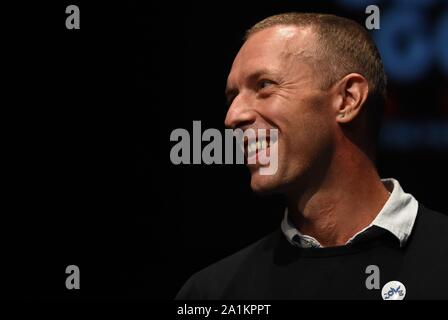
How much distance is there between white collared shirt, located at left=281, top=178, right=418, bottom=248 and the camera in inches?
66.6

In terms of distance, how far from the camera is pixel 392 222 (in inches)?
67.1

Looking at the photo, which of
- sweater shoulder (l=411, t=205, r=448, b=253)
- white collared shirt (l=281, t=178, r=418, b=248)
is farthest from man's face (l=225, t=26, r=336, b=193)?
sweater shoulder (l=411, t=205, r=448, b=253)

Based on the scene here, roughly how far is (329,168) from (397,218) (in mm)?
199

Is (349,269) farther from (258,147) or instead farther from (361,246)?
(258,147)

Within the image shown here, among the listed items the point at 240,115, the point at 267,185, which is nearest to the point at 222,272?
the point at 267,185

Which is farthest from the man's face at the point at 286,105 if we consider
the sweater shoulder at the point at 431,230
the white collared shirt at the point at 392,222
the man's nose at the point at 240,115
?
the sweater shoulder at the point at 431,230

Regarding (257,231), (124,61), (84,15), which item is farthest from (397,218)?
(84,15)

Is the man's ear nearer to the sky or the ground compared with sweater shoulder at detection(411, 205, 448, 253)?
nearer to the sky

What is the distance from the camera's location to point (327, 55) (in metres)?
1.78

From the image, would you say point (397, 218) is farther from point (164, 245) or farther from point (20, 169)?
point (20, 169)

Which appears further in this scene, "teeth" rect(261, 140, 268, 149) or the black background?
the black background

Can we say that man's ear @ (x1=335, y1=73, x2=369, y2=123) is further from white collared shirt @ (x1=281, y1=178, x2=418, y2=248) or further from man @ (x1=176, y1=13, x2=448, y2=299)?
white collared shirt @ (x1=281, y1=178, x2=418, y2=248)

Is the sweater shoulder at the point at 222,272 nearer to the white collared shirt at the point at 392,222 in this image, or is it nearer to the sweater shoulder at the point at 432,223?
the white collared shirt at the point at 392,222

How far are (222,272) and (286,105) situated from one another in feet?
1.54
